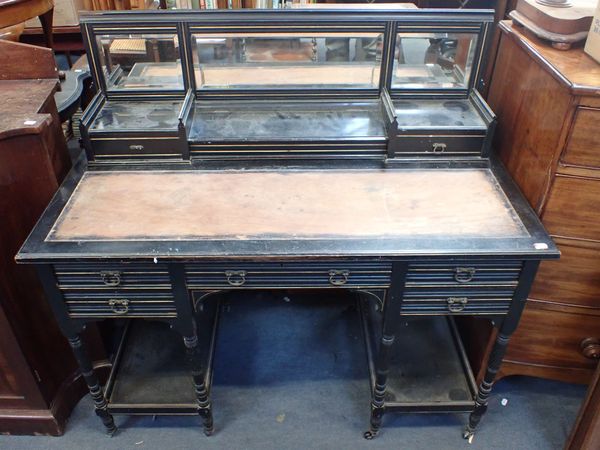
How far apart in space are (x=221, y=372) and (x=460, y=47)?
1.44m

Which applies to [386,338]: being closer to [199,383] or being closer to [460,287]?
[460,287]

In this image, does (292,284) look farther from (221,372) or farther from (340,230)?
(221,372)

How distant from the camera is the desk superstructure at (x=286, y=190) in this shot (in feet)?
4.53

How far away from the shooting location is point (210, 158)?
5.36ft

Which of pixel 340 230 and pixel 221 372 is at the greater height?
pixel 340 230

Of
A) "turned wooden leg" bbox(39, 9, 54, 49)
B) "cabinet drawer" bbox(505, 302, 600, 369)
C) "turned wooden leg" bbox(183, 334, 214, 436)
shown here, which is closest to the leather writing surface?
"turned wooden leg" bbox(183, 334, 214, 436)

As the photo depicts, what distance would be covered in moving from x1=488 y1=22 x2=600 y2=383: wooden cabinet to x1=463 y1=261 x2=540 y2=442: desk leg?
0.19m

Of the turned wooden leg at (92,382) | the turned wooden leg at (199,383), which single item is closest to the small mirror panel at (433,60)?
the turned wooden leg at (199,383)

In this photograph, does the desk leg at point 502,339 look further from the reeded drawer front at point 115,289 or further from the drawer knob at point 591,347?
the reeded drawer front at point 115,289

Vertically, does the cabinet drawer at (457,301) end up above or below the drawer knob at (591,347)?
above

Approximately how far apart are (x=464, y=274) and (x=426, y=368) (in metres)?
0.60

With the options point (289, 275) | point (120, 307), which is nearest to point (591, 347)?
point (289, 275)

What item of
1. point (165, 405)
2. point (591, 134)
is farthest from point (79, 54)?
point (591, 134)

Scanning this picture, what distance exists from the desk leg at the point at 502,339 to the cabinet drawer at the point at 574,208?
0.61 ft
